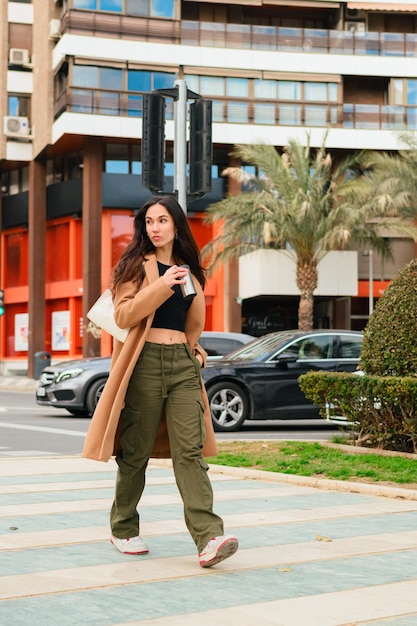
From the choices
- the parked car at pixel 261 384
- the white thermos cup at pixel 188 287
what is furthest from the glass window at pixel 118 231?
the white thermos cup at pixel 188 287

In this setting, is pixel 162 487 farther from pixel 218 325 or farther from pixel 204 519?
pixel 218 325

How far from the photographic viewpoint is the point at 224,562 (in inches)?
221

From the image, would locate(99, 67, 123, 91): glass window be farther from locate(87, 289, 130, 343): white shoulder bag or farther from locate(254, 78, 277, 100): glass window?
locate(87, 289, 130, 343): white shoulder bag

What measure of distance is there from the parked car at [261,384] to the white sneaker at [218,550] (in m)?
10.4

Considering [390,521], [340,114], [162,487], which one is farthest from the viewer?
[340,114]

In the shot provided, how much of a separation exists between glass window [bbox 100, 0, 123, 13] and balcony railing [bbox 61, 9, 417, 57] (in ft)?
0.87

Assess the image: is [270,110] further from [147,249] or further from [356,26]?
[147,249]

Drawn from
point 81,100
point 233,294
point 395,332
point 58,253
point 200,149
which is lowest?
point 395,332

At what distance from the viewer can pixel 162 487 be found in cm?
879

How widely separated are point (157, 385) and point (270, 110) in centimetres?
3712

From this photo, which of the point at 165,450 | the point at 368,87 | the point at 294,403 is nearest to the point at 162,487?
the point at 165,450

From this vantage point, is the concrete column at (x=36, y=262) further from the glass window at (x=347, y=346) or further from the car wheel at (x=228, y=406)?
the car wheel at (x=228, y=406)

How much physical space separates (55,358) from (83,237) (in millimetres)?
5689

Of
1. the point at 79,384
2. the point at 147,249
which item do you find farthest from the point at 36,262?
the point at 147,249
